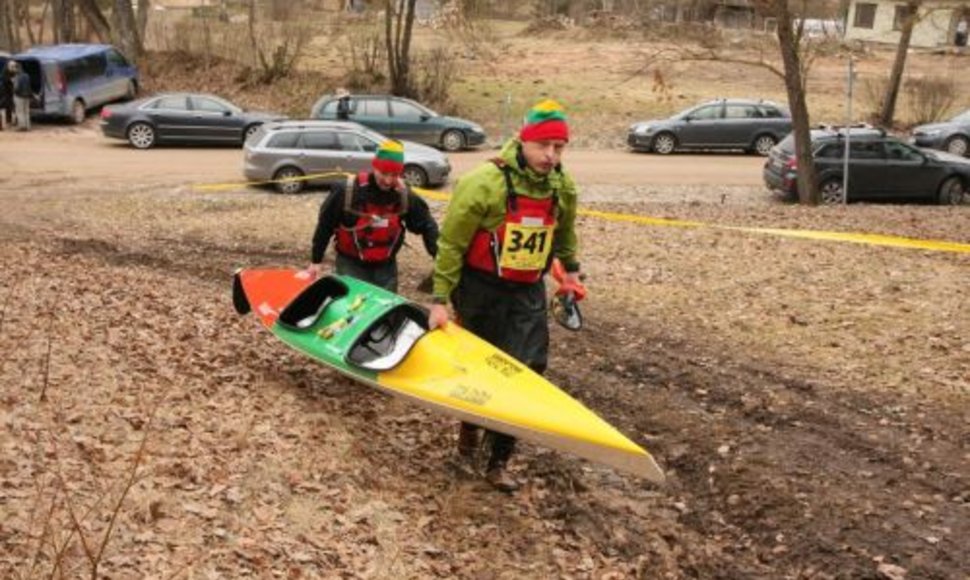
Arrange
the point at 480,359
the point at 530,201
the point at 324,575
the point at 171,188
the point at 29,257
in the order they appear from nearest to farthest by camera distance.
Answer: the point at 324,575
the point at 530,201
the point at 480,359
the point at 29,257
the point at 171,188

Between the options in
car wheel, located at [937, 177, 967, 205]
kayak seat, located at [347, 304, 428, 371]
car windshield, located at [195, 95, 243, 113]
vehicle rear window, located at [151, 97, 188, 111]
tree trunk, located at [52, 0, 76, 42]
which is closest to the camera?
kayak seat, located at [347, 304, 428, 371]

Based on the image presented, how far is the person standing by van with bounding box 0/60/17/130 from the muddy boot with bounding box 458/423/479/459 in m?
22.6

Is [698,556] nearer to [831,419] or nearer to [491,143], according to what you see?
[831,419]

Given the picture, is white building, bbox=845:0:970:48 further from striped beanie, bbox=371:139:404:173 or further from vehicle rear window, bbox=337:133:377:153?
striped beanie, bbox=371:139:404:173

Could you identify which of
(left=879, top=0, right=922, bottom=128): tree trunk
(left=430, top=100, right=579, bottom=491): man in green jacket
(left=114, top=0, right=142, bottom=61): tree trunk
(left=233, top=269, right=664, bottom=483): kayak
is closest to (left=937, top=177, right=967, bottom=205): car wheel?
(left=879, top=0, right=922, bottom=128): tree trunk

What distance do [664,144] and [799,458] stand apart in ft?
65.1

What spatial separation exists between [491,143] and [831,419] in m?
20.3

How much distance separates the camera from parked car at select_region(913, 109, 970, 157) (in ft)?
82.6

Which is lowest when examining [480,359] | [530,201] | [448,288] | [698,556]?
[698,556]

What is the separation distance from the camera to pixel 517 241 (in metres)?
5.65

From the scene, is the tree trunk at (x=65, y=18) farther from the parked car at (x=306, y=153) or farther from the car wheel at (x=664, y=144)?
the car wheel at (x=664, y=144)

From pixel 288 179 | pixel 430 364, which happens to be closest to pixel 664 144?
pixel 288 179

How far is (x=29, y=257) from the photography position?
1206 cm

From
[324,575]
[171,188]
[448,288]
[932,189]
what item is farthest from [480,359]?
[932,189]
